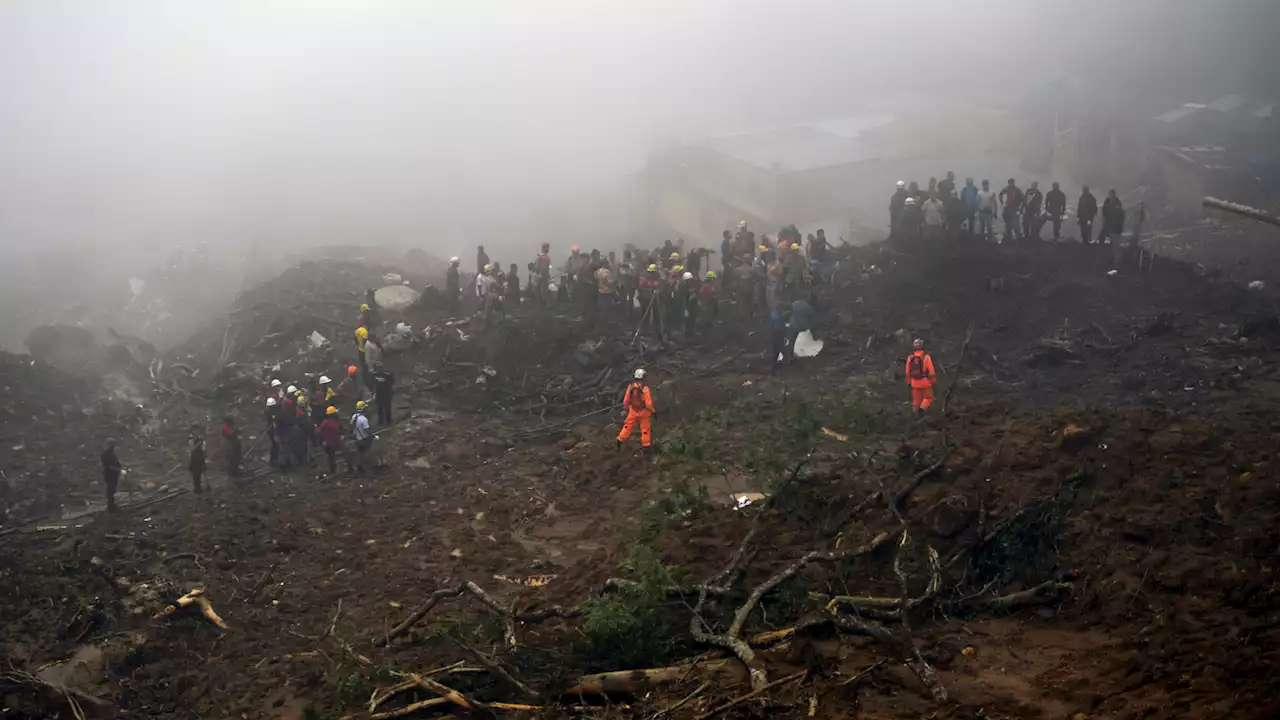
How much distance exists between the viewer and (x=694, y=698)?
6.80 metres

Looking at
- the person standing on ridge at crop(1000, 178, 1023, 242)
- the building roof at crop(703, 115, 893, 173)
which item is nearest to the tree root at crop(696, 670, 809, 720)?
the person standing on ridge at crop(1000, 178, 1023, 242)

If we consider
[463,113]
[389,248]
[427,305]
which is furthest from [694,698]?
[463,113]

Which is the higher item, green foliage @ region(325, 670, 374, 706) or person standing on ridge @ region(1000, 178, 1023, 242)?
person standing on ridge @ region(1000, 178, 1023, 242)

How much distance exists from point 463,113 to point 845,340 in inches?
1604

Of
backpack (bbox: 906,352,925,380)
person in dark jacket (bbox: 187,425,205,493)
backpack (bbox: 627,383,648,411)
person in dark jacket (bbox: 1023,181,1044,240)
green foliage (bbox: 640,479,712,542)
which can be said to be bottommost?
person in dark jacket (bbox: 187,425,205,493)

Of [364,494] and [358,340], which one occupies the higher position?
[358,340]

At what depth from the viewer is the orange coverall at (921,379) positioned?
1320 cm

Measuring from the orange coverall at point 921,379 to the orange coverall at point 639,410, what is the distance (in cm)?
348

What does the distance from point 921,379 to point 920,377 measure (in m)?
0.03

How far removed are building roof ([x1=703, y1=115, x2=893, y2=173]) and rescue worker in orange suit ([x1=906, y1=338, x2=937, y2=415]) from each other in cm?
1871

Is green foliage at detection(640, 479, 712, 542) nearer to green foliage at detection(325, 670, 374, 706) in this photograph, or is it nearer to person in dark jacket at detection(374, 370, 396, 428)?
green foliage at detection(325, 670, 374, 706)

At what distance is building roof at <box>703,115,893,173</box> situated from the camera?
3262 centimetres

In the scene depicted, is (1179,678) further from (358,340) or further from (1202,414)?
(358,340)

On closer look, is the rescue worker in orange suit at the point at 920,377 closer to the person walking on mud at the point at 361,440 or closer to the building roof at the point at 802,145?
the person walking on mud at the point at 361,440
